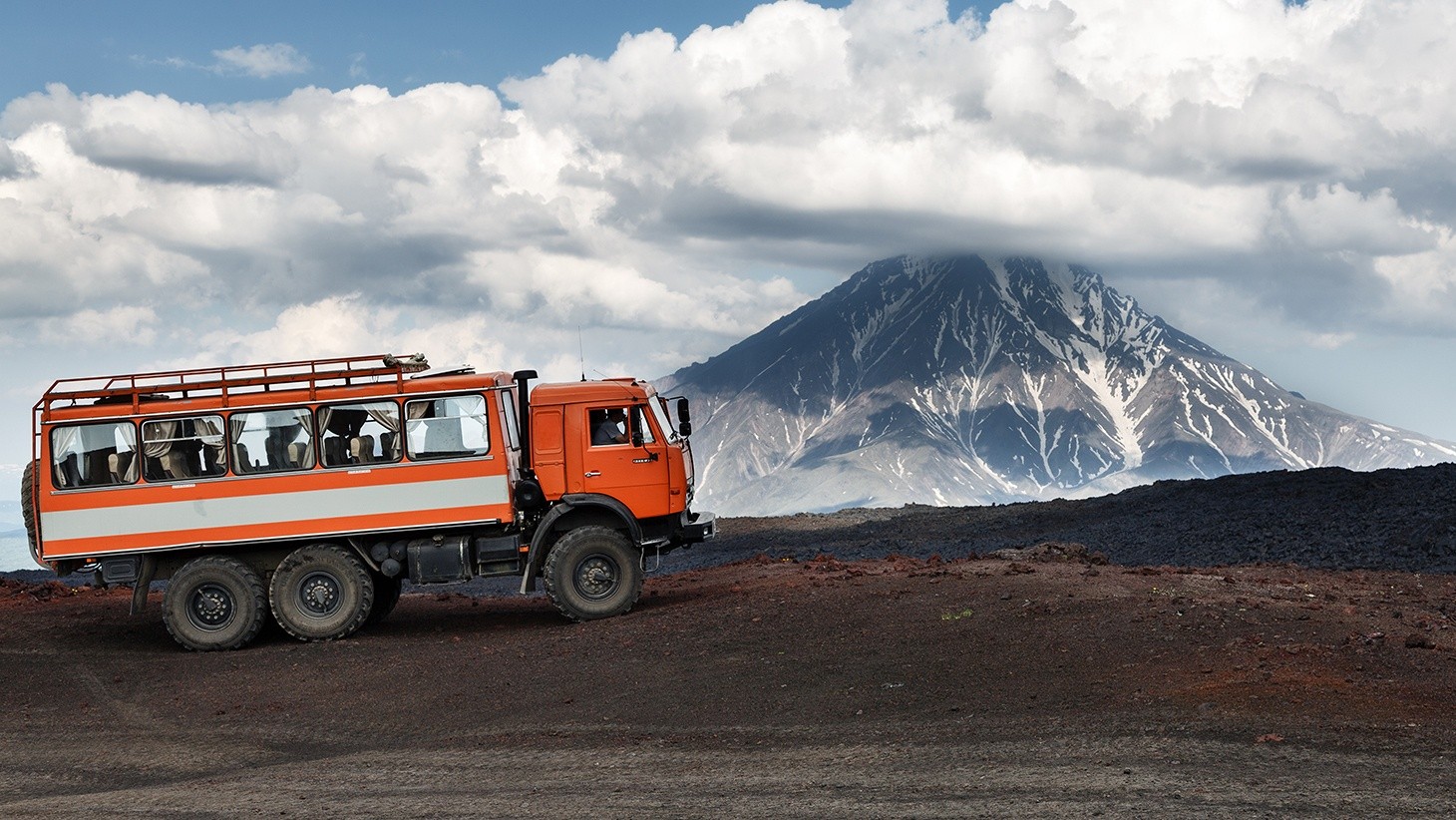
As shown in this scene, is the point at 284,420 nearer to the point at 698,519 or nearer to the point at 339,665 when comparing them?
the point at 339,665

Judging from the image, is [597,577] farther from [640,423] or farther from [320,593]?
[320,593]

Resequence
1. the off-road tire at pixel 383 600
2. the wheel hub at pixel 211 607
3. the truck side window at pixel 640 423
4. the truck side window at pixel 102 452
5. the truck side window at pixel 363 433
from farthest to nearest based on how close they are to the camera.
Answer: the off-road tire at pixel 383 600
the truck side window at pixel 640 423
the wheel hub at pixel 211 607
the truck side window at pixel 363 433
the truck side window at pixel 102 452

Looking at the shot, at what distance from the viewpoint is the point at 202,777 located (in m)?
13.5

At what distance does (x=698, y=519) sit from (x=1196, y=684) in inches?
368

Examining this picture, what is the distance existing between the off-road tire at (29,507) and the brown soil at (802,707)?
1681 mm

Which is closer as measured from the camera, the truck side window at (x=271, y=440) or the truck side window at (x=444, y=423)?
the truck side window at (x=271, y=440)

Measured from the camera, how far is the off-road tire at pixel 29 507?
67.2 ft

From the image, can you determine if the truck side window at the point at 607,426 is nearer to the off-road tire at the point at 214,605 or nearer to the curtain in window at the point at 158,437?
the off-road tire at the point at 214,605

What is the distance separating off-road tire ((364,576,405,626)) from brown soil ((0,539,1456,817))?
44 centimetres

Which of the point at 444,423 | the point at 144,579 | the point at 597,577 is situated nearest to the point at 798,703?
the point at 597,577

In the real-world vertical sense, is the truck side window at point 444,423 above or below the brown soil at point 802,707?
above

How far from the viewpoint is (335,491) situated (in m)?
20.4

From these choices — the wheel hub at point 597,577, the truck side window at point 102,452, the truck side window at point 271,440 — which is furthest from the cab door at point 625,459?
the truck side window at point 102,452

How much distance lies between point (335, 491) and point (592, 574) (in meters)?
4.01
